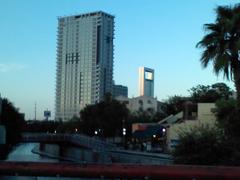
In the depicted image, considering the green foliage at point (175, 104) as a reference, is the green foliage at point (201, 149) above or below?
below

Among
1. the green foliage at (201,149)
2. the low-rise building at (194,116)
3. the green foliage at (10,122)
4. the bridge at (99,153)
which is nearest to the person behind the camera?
the green foliage at (201,149)

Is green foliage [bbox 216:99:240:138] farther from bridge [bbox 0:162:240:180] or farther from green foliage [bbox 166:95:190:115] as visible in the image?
green foliage [bbox 166:95:190:115]

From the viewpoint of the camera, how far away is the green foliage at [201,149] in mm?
19734

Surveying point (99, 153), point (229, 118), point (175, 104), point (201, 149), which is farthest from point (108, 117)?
point (201, 149)

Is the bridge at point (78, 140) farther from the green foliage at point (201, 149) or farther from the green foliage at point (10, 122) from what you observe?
the green foliage at point (201, 149)

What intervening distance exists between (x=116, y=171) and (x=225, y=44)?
2629 centimetres

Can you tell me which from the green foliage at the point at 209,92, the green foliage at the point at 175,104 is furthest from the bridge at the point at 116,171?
the green foliage at the point at 175,104

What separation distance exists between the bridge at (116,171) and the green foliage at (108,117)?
10573 centimetres

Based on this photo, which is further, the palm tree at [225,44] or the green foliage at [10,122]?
the green foliage at [10,122]

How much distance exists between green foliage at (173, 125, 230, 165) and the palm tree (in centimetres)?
1092

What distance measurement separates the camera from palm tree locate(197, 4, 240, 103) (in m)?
30.9

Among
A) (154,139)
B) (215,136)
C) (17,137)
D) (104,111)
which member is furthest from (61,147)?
(215,136)

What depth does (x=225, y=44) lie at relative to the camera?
3125 centimetres

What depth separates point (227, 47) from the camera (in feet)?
102
